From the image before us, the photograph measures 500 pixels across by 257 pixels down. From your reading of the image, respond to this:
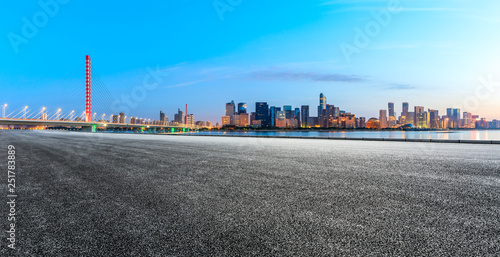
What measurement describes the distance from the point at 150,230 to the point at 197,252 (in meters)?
0.99

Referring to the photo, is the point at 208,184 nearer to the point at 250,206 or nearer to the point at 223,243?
the point at 250,206

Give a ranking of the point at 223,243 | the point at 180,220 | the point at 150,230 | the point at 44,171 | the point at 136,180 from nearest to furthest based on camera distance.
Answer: the point at 223,243, the point at 150,230, the point at 180,220, the point at 136,180, the point at 44,171

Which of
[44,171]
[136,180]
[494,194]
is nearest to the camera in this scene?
[494,194]

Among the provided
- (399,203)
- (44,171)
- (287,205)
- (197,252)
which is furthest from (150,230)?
(44,171)

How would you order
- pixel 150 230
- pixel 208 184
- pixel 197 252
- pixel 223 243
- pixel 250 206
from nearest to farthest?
pixel 197 252
pixel 223 243
pixel 150 230
pixel 250 206
pixel 208 184

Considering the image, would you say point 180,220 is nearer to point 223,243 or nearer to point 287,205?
point 223,243

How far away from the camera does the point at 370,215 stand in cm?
412

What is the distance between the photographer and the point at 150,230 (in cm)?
353

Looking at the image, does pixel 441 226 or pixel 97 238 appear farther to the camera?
pixel 441 226

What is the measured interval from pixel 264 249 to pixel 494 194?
556 cm

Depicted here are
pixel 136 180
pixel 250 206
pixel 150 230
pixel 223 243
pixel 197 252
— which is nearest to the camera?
pixel 197 252

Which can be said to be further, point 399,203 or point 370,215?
point 399,203

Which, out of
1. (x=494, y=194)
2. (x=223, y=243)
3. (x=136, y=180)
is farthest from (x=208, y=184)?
(x=494, y=194)

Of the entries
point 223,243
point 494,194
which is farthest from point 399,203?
point 223,243
